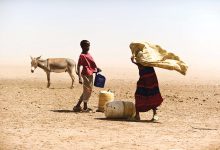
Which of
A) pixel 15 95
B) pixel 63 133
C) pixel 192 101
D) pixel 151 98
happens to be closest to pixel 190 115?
pixel 151 98

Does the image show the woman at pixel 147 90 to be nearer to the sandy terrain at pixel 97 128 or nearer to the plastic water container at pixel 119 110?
the plastic water container at pixel 119 110

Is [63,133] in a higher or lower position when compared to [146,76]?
lower

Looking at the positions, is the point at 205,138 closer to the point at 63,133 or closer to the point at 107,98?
the point at 63,133

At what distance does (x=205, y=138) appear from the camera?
31.8ft

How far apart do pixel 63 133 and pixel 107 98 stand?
13.1ft

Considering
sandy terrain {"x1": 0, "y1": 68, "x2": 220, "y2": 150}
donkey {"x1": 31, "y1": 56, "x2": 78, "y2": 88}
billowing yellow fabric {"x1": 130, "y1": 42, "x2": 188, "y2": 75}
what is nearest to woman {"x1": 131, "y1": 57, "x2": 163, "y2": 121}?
billowing yellow fabric {"x1": 130, "y1": 42, "x2": 188, "y2": 75}

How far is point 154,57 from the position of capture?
38.6ft

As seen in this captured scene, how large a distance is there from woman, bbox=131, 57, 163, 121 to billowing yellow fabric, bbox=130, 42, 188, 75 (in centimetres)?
22

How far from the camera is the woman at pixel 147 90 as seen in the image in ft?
38.5

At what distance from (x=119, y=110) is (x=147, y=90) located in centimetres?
88

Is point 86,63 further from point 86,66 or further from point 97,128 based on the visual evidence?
point 97,128

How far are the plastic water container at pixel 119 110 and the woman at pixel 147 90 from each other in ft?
1.07

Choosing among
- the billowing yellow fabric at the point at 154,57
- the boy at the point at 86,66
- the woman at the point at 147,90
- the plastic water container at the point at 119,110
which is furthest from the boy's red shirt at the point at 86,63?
the woman at the point at 147,90

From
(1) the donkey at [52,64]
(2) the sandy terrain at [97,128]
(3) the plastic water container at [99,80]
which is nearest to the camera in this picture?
(2) the sandy terrain at [97,128]
